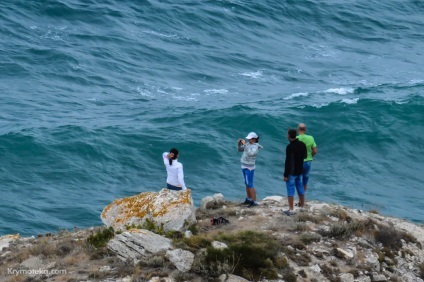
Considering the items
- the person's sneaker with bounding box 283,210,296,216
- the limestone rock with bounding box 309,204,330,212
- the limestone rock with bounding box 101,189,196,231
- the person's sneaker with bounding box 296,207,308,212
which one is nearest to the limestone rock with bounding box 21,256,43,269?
the limestone rock with bounding box 101,189,196,231

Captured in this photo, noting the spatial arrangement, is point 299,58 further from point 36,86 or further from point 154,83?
point 36,86

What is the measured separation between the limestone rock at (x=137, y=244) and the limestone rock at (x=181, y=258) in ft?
1.07

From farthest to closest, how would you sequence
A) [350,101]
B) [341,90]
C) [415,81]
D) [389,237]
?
1. [415,81]
2. [341,90]
3. [350,101]
4. [389,237]

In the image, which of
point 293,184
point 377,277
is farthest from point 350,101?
point 377,277

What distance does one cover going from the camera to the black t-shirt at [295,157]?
61.1 feet

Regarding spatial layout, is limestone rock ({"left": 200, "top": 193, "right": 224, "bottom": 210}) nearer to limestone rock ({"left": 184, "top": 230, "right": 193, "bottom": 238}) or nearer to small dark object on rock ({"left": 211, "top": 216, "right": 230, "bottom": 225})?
small dark object on rock ({"left": 211, "top": 216, "right": 230, "bottom": 225})

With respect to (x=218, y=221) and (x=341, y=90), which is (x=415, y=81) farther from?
(x=218, y=221)

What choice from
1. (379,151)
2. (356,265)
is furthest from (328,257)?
(379,151)

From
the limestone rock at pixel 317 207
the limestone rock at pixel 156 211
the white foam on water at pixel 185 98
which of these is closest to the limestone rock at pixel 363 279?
the limestone rock at pixel 317 207

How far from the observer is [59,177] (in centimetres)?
3534

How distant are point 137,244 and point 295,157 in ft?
14.1

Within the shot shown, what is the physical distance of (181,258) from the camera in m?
15.7

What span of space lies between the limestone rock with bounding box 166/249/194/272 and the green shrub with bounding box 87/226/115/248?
1.92m

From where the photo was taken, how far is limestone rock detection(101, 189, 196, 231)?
17.7 m
